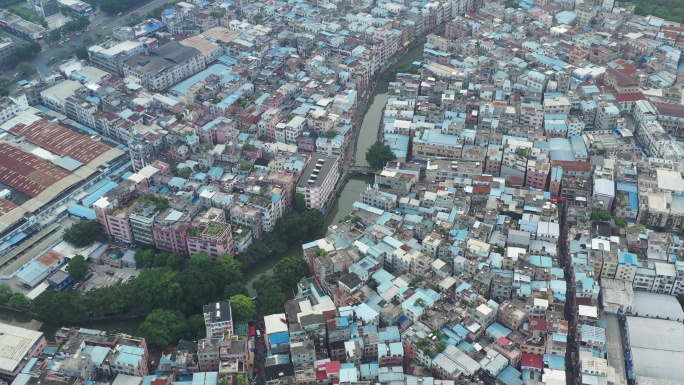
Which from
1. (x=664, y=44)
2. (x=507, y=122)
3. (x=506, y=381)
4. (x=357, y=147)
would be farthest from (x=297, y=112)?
(x=664, y=44)

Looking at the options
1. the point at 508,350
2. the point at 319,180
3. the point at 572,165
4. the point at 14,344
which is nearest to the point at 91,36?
the point at 319,180

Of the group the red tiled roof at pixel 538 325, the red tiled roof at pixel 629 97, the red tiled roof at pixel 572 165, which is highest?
the red tiled roof at pixel 629 97

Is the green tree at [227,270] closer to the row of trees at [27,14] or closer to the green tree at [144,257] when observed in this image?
the green tree at [144,257]

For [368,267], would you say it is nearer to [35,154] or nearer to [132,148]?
[132,148]

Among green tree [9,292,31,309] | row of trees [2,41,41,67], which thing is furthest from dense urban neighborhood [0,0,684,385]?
row of trees [2,41,41,67]

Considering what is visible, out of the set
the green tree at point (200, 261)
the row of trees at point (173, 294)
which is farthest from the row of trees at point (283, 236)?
the green tree at point (200, 261)

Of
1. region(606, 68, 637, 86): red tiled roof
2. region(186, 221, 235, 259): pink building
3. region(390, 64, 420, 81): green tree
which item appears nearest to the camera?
region(186, 221, 235, 259): pink building

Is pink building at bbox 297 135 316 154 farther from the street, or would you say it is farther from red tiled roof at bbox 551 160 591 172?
the street
